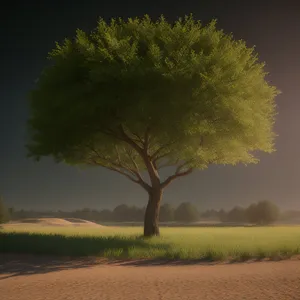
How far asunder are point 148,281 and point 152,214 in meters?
16.6

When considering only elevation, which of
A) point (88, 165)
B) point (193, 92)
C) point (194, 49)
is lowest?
point (88, 165)

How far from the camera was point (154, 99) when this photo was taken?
23.8m

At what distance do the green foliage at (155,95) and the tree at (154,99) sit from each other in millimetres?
65

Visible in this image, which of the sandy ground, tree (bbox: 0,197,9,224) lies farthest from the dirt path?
the sandy ground

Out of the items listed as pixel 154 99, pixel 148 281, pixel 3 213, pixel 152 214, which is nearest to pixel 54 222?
pixel 3 213

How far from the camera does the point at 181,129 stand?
24.1 m

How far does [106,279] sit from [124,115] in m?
13.9

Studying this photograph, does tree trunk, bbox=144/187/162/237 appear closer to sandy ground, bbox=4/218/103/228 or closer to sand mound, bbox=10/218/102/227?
sandy ground, bbox=4/218/103/228

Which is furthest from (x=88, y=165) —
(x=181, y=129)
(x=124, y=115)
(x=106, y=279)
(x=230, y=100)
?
(x=106, y=279)

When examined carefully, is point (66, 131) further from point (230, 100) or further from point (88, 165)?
point (230, 100)

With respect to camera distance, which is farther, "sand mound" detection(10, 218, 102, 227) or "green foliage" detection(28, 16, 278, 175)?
"sand mound" detection(10, 218, 102, 227)

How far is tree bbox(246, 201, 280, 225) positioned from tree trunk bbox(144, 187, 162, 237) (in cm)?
4212

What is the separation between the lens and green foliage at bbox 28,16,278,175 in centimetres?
2373

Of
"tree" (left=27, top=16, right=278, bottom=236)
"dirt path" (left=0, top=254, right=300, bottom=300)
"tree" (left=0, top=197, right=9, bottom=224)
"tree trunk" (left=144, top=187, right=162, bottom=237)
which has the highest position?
"tree" (left=27, top=16, right=278, bottom=236)
